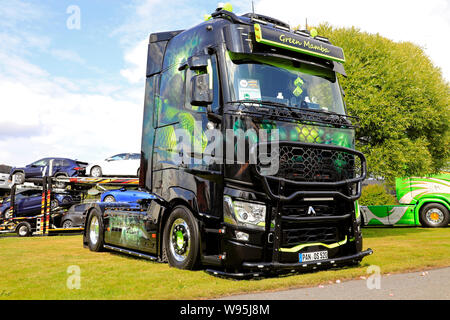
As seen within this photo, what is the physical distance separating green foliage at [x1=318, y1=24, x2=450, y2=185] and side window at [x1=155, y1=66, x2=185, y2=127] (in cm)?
921

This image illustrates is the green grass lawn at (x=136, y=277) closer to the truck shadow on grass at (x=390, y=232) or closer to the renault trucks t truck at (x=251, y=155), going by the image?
the renault trucks t truck at (x=251, y=155)

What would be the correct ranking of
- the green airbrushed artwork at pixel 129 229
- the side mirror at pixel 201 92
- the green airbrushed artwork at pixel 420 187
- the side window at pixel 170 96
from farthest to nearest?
1. the green airbrushed artwork at pixel 420 187
2. the green airbrushed artwork at pixel 129 229
3. the side window at pixel 170 96
4. the side mirror at pixel 201 92

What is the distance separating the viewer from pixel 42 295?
16.4 ft

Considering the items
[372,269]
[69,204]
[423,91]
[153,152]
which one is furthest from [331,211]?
[69,204]

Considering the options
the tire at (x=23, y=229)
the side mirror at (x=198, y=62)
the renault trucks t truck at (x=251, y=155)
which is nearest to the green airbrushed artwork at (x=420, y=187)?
the renault trucks t truck at (x=251, y=155)

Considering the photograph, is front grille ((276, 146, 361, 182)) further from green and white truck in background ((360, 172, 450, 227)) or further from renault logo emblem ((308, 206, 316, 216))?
green and white truck in background ((360, 172, 450, 227))

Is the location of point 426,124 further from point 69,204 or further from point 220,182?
point 69,204

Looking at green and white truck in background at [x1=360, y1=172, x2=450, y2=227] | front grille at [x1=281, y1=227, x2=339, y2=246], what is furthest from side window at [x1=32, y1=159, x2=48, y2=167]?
front grille at [x1=281, y1=227, x2=339, y2=246]

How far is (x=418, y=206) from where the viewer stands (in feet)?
61.1

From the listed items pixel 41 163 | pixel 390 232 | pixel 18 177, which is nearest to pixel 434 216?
pixel 390 232

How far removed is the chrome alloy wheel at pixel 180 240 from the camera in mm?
6531

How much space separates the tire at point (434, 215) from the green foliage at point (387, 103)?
261 centimetres

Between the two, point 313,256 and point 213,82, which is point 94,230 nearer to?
point 213,82
